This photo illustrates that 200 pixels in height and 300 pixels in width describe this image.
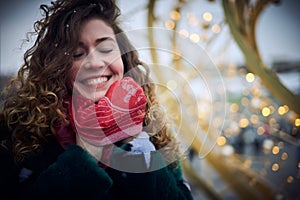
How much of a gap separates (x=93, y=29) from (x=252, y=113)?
1058 millimetres

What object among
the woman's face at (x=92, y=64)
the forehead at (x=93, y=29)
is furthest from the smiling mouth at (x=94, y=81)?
the forehead at (x=93, y=29)

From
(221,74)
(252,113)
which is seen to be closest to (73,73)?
(221,74)

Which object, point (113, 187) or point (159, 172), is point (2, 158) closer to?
point (113, 187)

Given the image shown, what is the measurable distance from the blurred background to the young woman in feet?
0.35

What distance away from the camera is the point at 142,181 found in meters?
0.74

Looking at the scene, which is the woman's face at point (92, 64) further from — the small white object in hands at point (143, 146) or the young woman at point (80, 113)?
the small white object in hands at point (143, 146)

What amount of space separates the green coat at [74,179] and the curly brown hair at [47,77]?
0.03 metres

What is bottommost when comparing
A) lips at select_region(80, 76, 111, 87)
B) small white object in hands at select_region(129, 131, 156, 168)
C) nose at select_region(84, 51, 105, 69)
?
small white object in hands at select_region(129, 131, 156, 168)

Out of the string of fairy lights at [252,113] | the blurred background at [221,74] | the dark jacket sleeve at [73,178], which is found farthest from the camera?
the string of fairy lights at [252,113]

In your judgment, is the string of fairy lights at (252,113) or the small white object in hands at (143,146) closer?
the small white object in hands at (143,146)

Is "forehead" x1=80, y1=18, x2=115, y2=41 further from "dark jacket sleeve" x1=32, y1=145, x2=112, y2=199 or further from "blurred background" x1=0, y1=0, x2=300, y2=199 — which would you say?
"dark jacket sleeve" x1=32, y1=145, x2=112, y2=199

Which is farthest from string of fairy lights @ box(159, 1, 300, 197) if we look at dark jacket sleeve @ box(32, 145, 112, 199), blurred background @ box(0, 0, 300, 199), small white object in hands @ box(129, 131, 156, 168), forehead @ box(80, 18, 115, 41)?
dark jacket sleeve @ box(32, 145, 112, 199)

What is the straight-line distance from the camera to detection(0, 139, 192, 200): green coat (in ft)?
2.28

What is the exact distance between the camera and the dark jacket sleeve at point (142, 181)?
0.74 m
